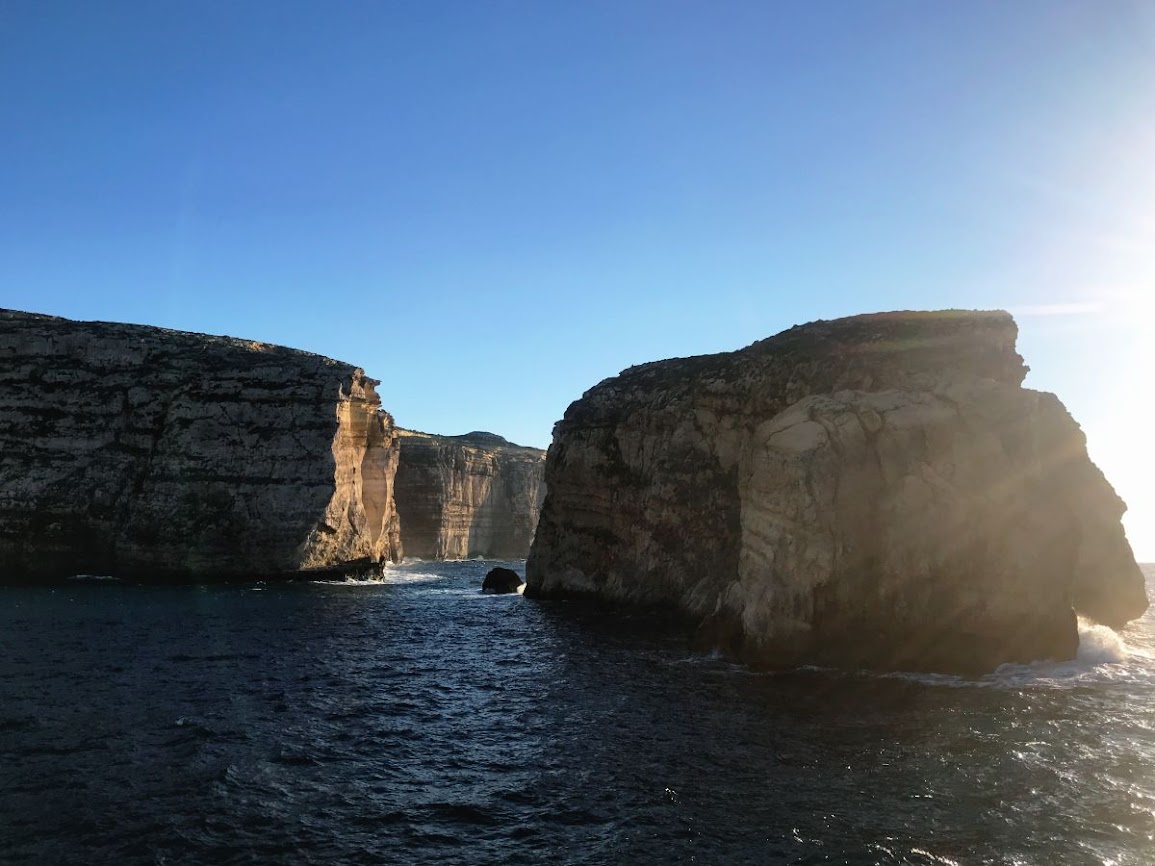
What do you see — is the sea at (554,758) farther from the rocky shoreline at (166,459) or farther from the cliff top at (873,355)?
the rocky shoreline at (166,459)

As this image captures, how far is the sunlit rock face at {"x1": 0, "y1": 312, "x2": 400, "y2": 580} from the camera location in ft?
234

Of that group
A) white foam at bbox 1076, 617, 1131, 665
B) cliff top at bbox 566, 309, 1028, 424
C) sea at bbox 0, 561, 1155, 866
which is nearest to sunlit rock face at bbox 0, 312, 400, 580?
sea at bbox 0, 561, 1155, 866

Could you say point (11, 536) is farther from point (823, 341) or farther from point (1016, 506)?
point (1016, 506)

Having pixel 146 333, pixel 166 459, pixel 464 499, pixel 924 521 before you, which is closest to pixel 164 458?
pixel 166 459

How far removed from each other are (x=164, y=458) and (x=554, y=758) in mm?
68375

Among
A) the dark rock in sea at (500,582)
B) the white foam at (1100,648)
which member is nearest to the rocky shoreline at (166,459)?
the dark rock in sea at (500,582)

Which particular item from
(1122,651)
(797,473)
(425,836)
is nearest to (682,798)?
(425,836)

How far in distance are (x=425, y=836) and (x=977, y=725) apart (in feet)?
58.2

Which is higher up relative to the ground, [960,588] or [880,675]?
[960,588]

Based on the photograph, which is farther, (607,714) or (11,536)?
(11,536)

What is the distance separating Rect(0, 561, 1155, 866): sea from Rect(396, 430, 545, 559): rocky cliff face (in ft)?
317

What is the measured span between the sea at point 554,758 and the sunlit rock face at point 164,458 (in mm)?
36691

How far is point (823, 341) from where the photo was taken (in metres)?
51.4

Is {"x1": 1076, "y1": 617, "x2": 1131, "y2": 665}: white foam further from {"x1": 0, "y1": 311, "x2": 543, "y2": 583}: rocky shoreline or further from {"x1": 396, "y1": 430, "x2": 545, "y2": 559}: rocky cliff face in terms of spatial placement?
{"x1": 396, "y1": 430, "x2": 545, "y2": 559}: rocky cliff face
